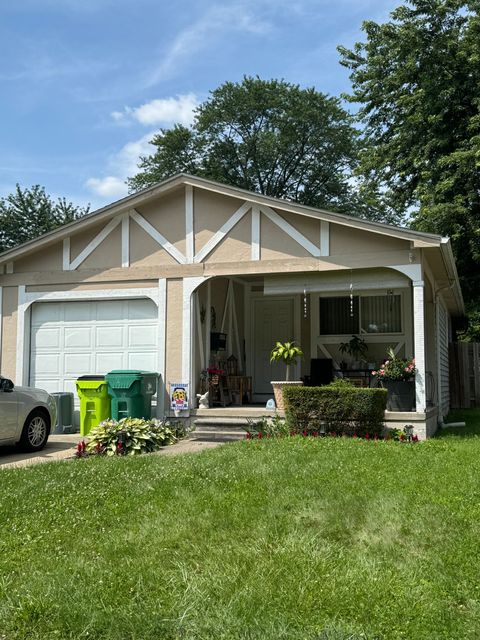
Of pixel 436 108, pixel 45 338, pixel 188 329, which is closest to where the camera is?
pixel 188 329

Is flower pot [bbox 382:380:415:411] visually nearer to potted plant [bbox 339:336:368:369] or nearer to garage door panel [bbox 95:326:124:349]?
potted plant [bbox 339:336:368:369]

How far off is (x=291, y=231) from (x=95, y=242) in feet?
13.5

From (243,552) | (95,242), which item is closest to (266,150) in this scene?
(95,242)

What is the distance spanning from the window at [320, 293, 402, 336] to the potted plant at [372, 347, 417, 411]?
3.01m

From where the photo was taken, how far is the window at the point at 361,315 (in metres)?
13.4

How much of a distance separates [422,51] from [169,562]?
61.7 feet

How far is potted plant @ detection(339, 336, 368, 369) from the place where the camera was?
1328cm

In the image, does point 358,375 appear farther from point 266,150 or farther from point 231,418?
point 266,150

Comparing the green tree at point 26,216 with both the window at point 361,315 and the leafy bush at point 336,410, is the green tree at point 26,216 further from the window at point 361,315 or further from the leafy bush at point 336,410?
the leafy bush at point 336,410

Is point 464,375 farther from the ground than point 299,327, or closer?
closer

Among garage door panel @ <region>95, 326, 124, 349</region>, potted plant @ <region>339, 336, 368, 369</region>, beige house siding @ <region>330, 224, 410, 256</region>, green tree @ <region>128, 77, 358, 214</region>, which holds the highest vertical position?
green tree @ <region>128, 77, 358, 214</region>

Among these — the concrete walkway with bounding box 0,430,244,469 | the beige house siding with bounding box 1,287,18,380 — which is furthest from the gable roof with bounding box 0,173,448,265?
the concrete walkway with bounding box 0,430,244,469

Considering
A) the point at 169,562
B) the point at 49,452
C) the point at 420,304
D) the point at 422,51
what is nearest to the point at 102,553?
the point at 169,562

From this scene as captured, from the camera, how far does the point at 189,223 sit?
39.1 ft
